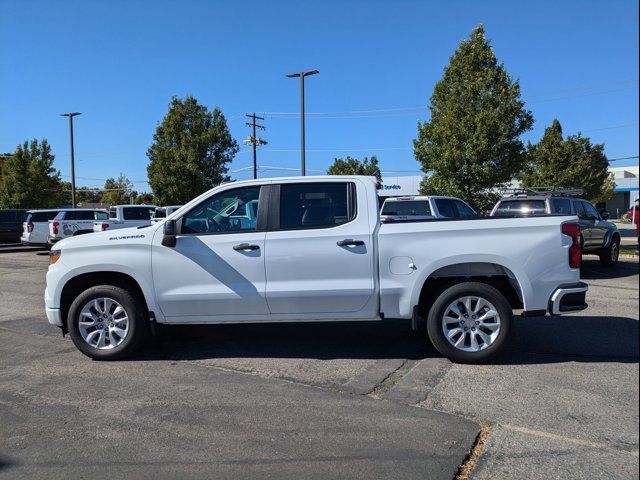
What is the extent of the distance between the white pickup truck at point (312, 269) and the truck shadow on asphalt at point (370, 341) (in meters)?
0.52

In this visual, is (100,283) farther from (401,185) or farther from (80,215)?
(401,185)

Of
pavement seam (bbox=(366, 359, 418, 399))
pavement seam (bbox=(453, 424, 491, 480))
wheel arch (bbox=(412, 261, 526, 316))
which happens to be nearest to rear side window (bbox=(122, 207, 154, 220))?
wheel arch (bbox=(412, 261, 526, 316))

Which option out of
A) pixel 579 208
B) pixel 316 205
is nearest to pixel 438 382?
pixel 316 205

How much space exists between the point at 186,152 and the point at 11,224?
9828 mm

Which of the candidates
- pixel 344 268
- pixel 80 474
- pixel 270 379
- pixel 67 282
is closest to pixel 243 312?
pixel 270 379

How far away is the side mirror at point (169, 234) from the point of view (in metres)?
5.50

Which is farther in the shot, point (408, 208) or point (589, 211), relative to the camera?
point (408, 208)

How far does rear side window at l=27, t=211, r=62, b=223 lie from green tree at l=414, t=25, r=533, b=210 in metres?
16.1

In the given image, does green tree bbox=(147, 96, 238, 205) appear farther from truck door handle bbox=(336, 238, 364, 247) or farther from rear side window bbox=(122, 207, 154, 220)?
truck door handle bbox=(336, 238, 364, 247)

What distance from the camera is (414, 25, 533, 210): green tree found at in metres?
18.4

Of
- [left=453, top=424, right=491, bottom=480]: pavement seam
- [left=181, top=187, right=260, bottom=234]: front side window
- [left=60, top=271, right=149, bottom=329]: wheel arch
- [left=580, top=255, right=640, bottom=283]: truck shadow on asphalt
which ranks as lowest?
[left=453, top=424, right=491, bottom=480]: pavement seam

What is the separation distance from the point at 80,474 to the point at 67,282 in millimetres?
2878

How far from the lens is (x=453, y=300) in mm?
5320

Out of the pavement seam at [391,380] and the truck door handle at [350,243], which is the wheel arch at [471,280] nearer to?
the pavement seam at [391,380]
